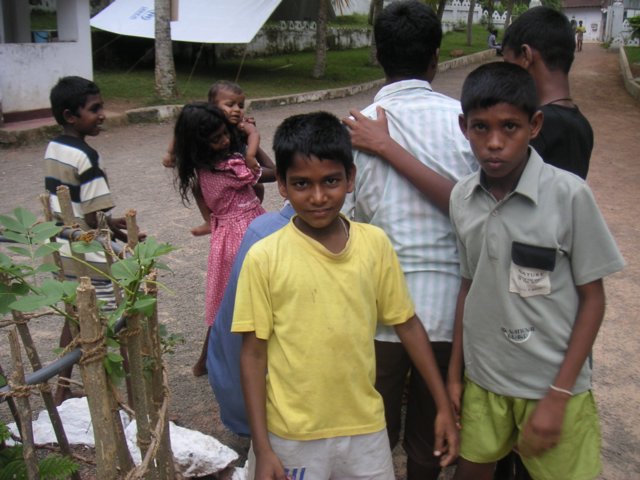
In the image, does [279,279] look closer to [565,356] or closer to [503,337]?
[503,337]

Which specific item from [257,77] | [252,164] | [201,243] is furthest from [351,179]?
[257,77]

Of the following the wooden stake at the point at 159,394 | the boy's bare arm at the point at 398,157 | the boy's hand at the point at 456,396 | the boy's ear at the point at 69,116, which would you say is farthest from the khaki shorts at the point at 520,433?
the boy's ear at the point at 69,116

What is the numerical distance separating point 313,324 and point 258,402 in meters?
0.25

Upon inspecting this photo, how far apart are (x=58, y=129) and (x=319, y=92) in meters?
6.09

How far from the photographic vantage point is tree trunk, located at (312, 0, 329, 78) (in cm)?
1586

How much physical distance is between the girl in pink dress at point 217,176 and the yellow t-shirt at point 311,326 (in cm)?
136

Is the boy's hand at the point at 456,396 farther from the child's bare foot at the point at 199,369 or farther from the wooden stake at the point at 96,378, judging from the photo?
the child's bare foot at the point at 199,369

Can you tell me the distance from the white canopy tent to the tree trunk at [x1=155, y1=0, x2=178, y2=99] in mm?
2383

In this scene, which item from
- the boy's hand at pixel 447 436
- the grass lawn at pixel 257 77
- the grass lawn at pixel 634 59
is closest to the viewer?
the boy's hand at pixel 447 436

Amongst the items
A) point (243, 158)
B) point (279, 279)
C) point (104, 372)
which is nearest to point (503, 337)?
point (279, 279)

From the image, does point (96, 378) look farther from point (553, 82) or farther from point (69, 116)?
point (69, 116)

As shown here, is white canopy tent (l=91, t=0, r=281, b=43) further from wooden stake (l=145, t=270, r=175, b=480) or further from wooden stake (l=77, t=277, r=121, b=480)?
wooden stake (l=77, t=277, r=121, b=480)

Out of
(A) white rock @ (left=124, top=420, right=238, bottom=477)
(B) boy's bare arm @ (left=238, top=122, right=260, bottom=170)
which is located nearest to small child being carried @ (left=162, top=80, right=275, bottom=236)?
(B) boy's bare arm @ (left=238, top=122, right=260, bottom=170)

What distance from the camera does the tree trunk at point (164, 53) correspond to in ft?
36.8
